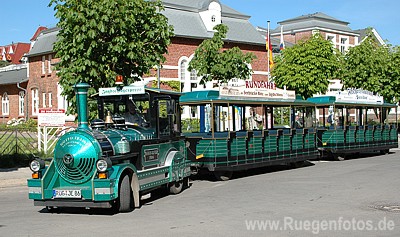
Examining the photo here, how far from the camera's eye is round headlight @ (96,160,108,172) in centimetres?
1021

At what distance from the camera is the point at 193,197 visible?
12.9 m

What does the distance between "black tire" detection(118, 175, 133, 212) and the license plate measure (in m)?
0.77

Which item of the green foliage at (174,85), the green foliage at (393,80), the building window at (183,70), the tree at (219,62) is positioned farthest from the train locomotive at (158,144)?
the green foliage at (393,80)

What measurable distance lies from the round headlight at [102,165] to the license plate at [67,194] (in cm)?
64

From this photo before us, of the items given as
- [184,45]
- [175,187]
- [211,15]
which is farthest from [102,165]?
[211,15]

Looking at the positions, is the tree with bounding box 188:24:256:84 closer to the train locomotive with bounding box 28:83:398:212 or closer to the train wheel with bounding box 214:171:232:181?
the train locomotive with bounding box 28:83:398:212

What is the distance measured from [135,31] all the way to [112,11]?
3.59ft

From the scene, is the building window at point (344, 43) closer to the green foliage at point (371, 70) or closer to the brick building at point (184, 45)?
the brick building at point (184, 45)

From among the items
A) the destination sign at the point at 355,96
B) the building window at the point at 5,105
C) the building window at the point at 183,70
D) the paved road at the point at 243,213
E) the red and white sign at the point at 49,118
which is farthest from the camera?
the building window at the point at 5,105

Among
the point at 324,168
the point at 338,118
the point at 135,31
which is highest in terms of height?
the point at 135,31

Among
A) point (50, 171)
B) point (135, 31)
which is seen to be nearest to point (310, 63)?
point (135, 31)

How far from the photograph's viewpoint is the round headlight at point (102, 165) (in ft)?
33.5

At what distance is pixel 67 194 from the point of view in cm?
1053

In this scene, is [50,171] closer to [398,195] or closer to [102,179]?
[102,179]
